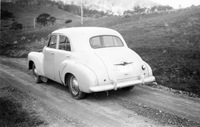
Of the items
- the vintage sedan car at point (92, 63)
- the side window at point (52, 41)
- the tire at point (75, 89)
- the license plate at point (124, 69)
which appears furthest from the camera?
the side window at point (52, 41)

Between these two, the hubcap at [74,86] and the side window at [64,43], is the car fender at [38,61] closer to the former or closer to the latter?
the side window at [64,43]

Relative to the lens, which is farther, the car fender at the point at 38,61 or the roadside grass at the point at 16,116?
the car fender at the point at 38,61

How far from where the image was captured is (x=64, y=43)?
600 cm

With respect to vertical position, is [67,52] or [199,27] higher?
[199,27]

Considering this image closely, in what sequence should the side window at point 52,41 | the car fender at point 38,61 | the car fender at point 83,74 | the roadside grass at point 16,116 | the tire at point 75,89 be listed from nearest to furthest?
1. the roadside grass at point 16,116
2. the car fender at point 83,74
3. the tire at point 75,89
4. the side window at point 52,41
5. the car fender at point 38,61

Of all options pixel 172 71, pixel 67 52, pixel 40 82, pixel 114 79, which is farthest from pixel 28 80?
pixel 172 71

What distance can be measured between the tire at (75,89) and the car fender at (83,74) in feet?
0.72

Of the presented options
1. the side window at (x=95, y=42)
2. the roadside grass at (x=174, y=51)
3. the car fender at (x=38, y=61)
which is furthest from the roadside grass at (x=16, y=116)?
the roadside grass at (x=174, y=51)

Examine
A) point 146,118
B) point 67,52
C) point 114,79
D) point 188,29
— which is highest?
point 188,29

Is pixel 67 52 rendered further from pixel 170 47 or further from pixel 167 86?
pixel 170 47

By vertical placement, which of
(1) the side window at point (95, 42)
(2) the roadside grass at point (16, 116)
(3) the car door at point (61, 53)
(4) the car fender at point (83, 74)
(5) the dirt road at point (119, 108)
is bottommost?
(2) the roadside grass at point (16, 116)

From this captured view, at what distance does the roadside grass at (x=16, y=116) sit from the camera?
13.5ft

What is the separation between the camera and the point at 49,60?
6.42 meters

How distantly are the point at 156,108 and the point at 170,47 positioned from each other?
7.19m
